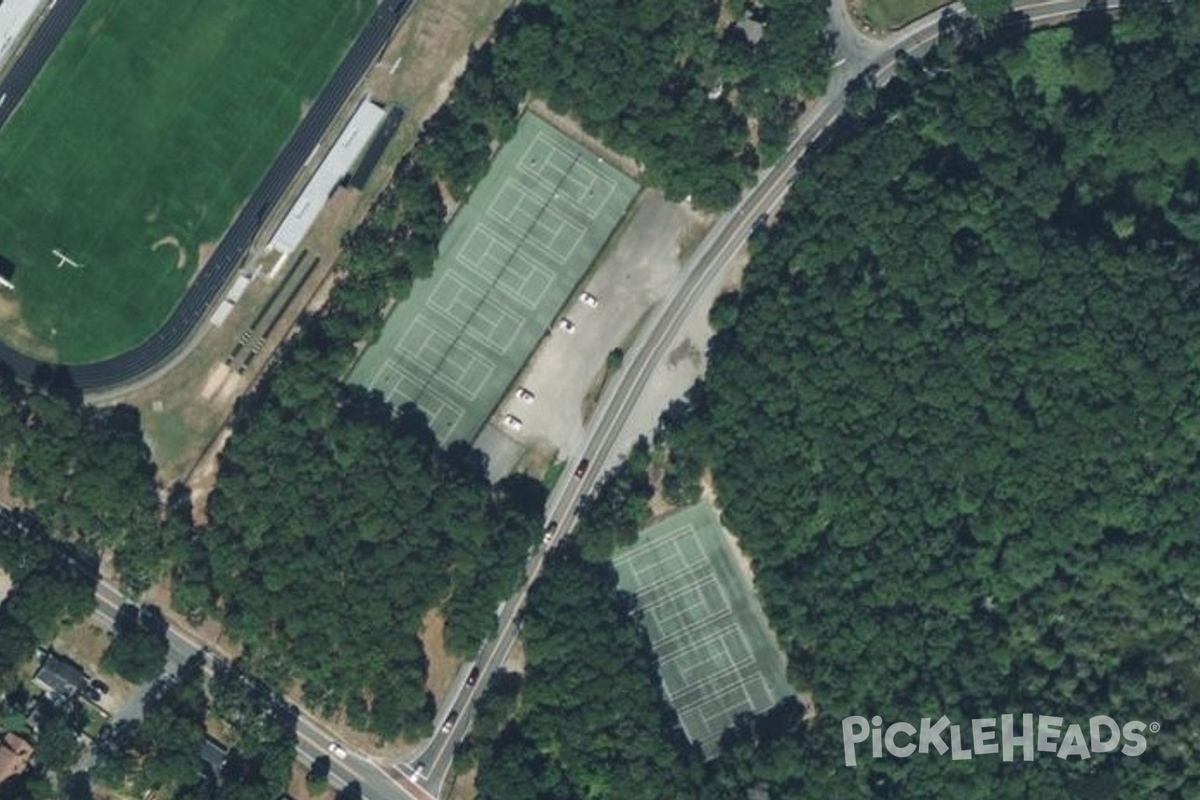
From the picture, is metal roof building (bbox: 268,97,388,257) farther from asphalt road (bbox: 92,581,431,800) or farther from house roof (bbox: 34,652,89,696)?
house roof (bbox: 34,652,89,696)

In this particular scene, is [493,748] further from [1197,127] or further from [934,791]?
[1197,127]

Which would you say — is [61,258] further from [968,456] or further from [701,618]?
[968,456]

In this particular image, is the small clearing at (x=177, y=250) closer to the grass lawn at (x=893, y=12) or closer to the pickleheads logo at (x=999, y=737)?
the grass lawn at (x=893, y=12)

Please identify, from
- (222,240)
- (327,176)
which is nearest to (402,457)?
(222,240)

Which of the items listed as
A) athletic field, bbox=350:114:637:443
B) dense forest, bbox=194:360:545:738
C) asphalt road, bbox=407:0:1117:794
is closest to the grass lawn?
asphalt road, bbox=407:0:1117:794

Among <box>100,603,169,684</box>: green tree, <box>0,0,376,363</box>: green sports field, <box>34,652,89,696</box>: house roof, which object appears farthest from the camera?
<box>0,0,376,363</box>: green sports field

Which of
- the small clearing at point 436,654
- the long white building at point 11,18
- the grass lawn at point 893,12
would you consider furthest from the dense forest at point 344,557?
the grass lawn at point 893,12
